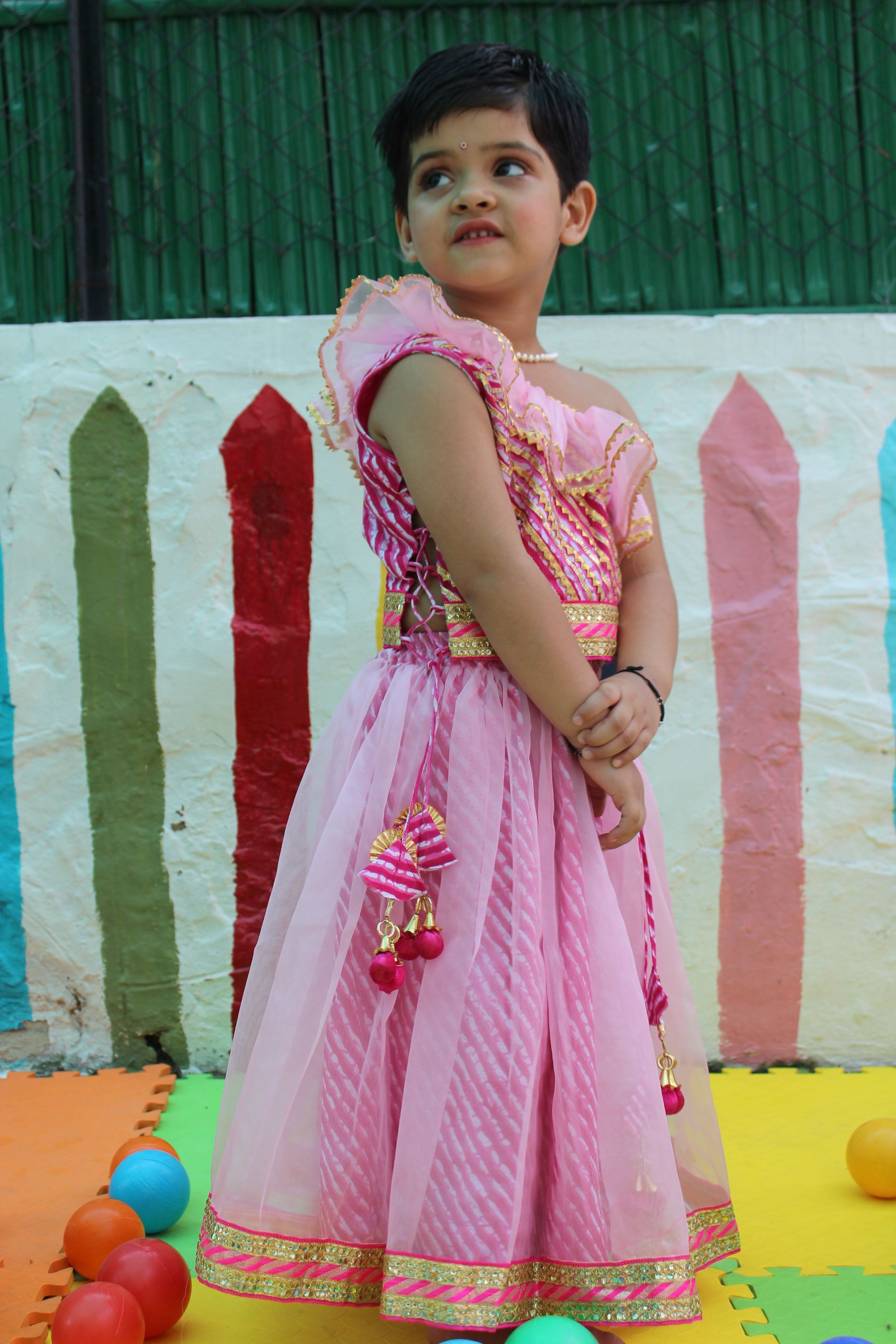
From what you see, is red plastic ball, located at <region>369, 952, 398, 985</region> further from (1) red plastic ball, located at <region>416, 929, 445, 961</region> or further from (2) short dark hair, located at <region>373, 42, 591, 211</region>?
(2) short dark hair, located at <region>373, 42, 591, 211</region>

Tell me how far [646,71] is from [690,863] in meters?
1.86

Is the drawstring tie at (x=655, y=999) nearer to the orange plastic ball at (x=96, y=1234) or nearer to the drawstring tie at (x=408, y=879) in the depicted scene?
the drawstring tie at (x=408, y=879)

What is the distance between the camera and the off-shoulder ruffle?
1.41m

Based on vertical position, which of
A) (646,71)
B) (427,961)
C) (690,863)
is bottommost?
(690,863)

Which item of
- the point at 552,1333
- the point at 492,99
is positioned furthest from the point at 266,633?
the point at 552,1333

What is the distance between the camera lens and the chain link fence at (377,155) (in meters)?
2.70

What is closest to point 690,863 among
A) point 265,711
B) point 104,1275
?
point 265,711

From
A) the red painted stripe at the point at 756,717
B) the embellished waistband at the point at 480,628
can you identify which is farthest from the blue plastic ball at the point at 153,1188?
the red painted stripe at the point at 756,717

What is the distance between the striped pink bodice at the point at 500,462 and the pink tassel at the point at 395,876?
27 centimetres

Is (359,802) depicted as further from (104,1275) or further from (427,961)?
(104,1275)

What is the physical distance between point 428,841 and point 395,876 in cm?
6

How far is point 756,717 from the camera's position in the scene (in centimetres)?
254

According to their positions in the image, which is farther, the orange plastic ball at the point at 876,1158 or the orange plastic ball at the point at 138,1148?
the orange plastic ball at the point at 138,1148

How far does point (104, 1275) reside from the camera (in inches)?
56.9
